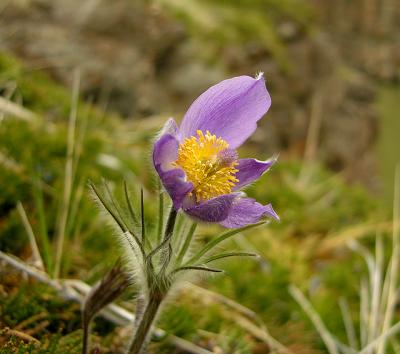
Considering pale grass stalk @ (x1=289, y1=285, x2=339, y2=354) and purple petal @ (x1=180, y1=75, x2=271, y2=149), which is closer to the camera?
purple petal @ (x1=180, y1=75, x2=271, y2=149)

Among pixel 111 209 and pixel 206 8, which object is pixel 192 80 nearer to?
pixel 206 8

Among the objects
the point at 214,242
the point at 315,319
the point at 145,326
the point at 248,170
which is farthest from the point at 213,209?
the point at 315,319

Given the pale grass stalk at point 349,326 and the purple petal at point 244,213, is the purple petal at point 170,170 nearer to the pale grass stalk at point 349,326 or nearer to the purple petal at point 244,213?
the purple petal at point 244,213

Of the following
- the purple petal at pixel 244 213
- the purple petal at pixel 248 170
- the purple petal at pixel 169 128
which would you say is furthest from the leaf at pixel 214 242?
the purple petal at pixel 169 128

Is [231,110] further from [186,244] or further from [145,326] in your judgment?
[145,326]

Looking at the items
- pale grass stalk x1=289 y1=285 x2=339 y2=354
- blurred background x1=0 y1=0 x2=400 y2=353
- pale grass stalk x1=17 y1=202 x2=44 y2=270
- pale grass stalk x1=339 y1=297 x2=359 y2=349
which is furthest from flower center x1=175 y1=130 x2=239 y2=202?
pale grass stalk x1=339 y1=297 x2=359 y2=349

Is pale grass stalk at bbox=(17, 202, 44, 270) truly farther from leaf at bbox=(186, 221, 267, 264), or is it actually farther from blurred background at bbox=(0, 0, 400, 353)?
leaf at bbox=(186, 221, 267, 264)
